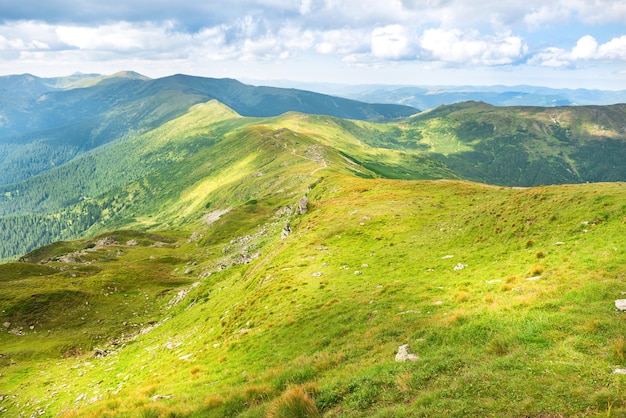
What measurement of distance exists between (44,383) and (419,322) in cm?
4534

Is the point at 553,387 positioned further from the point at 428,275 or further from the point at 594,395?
the point at 428,275

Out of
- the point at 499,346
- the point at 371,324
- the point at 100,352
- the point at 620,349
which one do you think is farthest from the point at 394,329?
the point at 100,352

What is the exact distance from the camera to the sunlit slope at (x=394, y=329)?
42.4 ft

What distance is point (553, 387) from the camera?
11180mm

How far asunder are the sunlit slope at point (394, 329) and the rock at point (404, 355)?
0.36 m

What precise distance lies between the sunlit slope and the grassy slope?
12cm

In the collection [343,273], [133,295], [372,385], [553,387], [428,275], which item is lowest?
[133,295]

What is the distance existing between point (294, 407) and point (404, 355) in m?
6.54

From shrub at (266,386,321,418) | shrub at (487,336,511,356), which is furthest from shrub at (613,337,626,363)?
shrub at (266,386,321,418)

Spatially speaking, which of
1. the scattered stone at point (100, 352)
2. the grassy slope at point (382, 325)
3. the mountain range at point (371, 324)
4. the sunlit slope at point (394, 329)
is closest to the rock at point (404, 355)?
the mountain range at point (371, 324)

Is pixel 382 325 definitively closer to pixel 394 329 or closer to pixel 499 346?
pixel 394 329

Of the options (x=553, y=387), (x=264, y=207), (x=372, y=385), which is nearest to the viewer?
(x=553, y=387)

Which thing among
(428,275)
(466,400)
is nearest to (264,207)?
(428,275)

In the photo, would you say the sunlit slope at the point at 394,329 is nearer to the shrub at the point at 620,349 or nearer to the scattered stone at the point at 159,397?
the shrub at the point at 620,349
